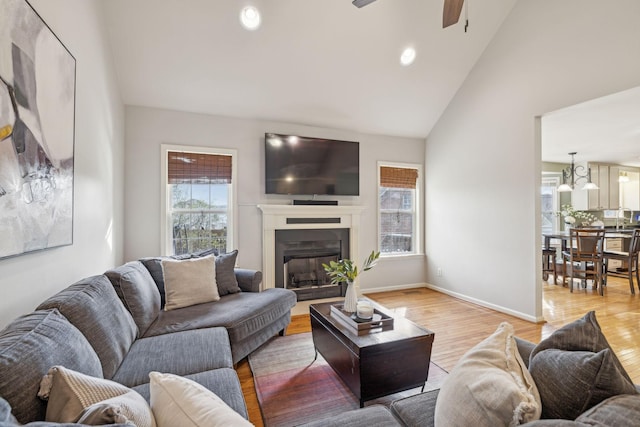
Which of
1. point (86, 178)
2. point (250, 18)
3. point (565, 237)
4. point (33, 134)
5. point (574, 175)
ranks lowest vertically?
point (565, 237)

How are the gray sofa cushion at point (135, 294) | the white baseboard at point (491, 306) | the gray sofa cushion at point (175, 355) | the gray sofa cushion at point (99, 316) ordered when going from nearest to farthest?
the gray sofa cushion at point (99, 316) → the gray sofa cushion at point (175, 355) → the gray sofa cushion at point (135, 294) → the white baseboard at point (491, 306)

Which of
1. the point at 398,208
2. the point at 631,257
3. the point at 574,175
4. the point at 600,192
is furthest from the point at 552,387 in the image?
the point at 600,192

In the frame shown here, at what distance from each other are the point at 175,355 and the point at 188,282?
1.05 m

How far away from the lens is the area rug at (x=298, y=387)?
1.96 m

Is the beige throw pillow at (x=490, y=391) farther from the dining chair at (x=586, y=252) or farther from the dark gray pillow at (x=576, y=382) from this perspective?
the dining chair at (x=586, y=252)

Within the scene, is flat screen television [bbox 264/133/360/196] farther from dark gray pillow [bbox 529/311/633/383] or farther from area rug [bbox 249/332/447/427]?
dark gray pillow [bbox 529/311/633/383]

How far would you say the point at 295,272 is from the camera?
14.4 ft

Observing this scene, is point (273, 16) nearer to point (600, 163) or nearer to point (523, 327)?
point (523, 327)

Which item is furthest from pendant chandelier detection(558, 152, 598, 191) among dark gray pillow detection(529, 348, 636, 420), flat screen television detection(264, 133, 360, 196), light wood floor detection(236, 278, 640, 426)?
dark gray pillow detection(529, 348, 636, 420)

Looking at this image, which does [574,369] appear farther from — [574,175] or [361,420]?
[574,175]

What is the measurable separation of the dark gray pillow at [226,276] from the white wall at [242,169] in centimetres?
88

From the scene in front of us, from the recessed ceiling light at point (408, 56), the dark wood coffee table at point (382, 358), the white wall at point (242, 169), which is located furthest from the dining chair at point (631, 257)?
the dark wood coffee table at point (382, 358)

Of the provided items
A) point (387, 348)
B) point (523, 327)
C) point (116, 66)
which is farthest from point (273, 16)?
point (523, 327)

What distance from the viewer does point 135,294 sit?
209cm
